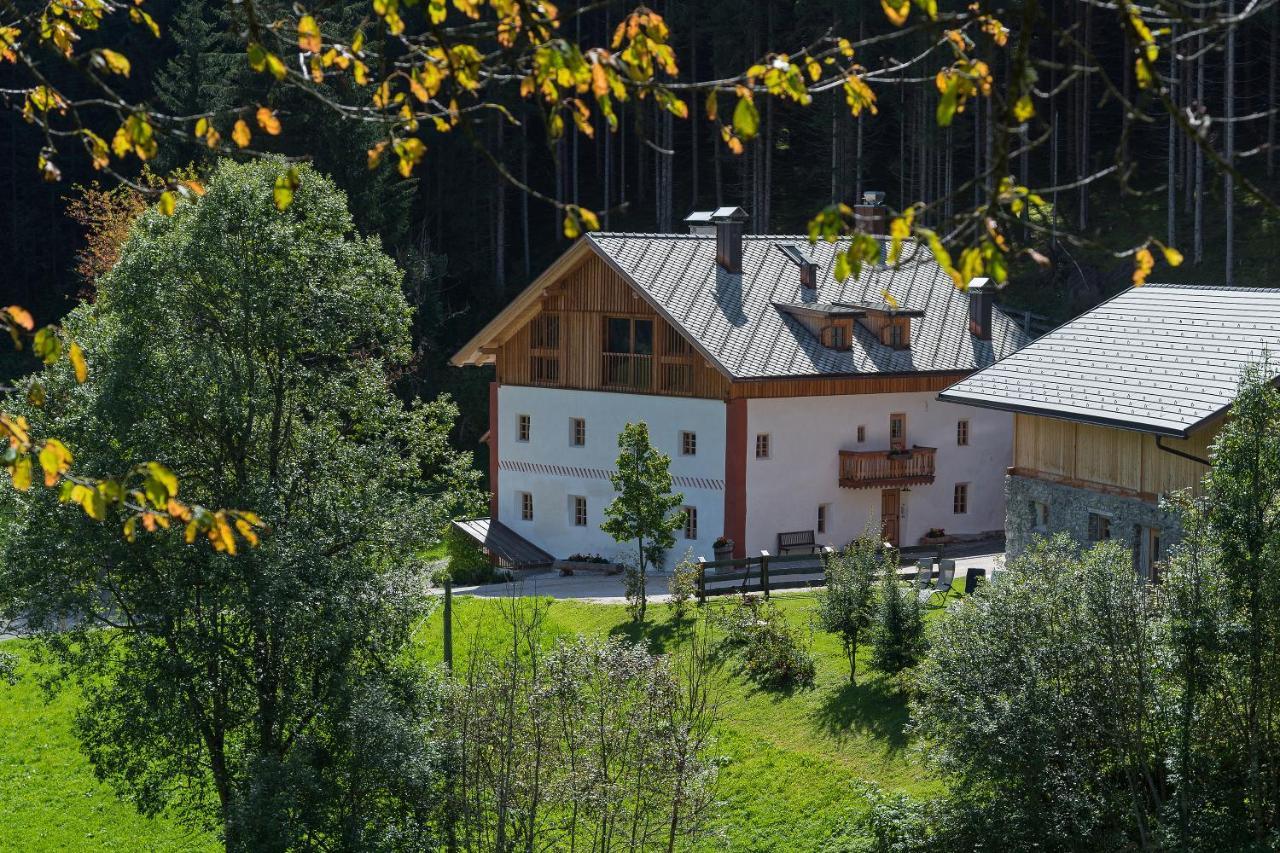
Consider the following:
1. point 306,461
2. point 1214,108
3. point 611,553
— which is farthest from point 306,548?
point 1214,108

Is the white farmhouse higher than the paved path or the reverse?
higher

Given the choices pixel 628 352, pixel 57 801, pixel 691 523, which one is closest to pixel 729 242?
pixel 628 352

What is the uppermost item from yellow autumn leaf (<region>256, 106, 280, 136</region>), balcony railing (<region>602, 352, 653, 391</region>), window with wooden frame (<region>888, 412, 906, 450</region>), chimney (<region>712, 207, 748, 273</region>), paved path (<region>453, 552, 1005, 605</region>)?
chimney (<region>712, 207, 748, 273</region>)

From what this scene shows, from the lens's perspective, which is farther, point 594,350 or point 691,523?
point 594,350

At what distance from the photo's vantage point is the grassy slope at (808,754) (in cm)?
2175

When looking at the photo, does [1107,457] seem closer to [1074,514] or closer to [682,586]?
[1074,514]

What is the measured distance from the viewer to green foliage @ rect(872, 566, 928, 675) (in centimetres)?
2491

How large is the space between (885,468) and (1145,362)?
12110 millimetres

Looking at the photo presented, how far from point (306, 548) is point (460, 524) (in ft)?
72.4

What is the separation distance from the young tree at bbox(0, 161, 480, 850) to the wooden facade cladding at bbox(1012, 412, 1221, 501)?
12.1 meters

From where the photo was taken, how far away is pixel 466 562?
1547 inches

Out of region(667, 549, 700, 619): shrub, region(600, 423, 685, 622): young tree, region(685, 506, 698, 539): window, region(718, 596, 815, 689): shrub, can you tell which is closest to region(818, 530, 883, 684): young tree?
region(718, 596, 815, 689): shrub

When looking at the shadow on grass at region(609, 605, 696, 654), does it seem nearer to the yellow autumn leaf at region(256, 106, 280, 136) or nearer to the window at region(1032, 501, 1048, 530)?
the window at region(1032, 501, 1048, 530)

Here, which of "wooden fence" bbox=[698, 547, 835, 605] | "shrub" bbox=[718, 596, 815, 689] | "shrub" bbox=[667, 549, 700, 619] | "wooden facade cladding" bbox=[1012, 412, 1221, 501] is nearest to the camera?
"wooden facade cladding" bbox=[1012, 412, 1221, 501]
